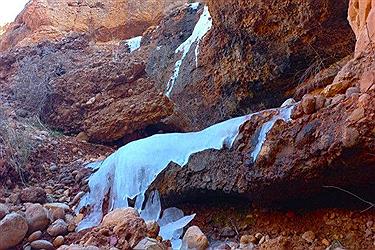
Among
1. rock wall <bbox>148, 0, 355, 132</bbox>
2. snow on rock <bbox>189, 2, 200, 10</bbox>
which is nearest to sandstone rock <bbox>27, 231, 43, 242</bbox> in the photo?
rock wall <bbox>148, 0, 355, 132</bbox>

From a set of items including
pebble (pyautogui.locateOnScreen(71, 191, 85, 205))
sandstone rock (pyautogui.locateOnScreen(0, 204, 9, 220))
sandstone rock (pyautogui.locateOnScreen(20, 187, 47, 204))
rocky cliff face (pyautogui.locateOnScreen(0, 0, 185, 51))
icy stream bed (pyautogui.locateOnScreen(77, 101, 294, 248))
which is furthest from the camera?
rocky cliff face (pyautogui.locateOnScreen(0, 0, 185, 51))

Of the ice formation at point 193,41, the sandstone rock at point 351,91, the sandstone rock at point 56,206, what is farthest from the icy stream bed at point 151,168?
the ice formation at point 193,41

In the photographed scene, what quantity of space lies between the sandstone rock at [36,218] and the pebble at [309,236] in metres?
1.36

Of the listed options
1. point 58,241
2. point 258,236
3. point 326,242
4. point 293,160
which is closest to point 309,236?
point 326,242

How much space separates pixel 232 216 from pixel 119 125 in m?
2.34

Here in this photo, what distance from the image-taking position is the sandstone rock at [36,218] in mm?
2148

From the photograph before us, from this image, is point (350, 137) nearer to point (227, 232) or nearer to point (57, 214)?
point (227, 232)

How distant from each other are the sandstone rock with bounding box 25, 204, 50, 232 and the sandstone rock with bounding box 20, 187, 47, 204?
0.30 metres

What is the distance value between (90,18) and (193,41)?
9.17ft

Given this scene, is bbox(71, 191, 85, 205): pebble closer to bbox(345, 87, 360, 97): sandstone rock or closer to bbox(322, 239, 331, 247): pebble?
bbox(322, 239, 331, 247): pebble

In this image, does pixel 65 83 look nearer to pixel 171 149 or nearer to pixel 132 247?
pixel 171 149

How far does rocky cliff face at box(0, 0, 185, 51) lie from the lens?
661 cm

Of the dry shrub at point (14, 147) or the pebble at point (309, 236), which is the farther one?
the dry shrub at point (14, 147)

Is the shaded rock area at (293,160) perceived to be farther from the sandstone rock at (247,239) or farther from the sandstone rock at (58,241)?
the sandstone rock at (58,241)
